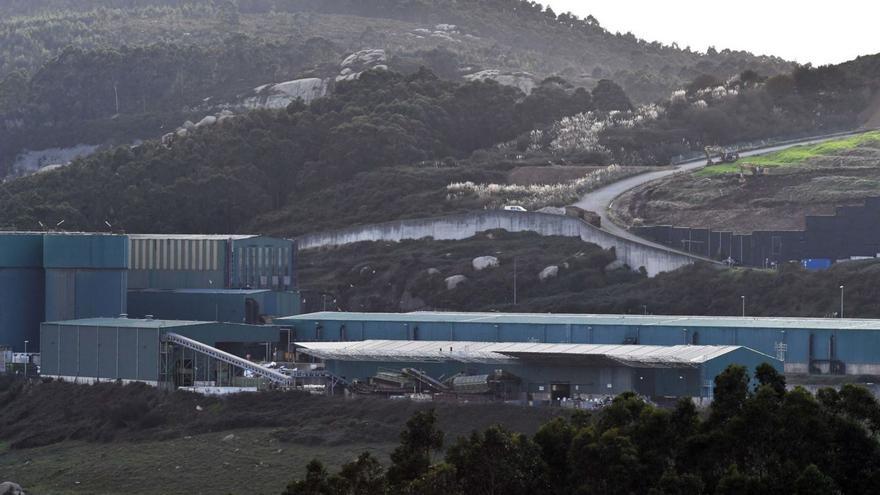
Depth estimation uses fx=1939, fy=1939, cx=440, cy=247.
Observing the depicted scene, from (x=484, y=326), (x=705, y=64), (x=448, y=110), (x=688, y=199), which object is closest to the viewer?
(x=484, y=326)

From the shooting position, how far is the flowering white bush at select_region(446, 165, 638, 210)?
4129 inches

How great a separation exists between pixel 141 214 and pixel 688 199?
100 ft

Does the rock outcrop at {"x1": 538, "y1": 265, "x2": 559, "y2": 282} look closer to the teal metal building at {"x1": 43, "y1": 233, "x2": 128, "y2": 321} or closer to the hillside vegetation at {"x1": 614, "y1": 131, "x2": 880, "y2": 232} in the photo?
the hillside vegetation at {"x1": 614, "y1": 131, "x2": 880, "y2": 232}

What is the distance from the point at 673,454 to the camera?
41.1 meters

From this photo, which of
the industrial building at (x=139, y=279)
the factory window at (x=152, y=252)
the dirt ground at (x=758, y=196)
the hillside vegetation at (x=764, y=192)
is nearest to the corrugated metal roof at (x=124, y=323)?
the industrial building at (x=139, y=279)

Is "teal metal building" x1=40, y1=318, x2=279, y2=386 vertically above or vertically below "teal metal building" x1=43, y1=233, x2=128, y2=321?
below

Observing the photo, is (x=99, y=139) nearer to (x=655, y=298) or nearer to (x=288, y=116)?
(x=288, y=116)

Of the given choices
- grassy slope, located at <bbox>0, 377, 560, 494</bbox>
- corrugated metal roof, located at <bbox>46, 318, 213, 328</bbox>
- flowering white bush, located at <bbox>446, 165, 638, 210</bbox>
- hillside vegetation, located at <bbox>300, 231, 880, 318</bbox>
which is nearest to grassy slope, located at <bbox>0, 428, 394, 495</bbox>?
grassy slope, located at <bbox>0, 377, 560, 494</bbox>

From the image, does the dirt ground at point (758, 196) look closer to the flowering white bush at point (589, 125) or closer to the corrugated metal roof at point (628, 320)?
the flowering white bush at point (589, 125)

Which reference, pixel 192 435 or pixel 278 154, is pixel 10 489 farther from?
pixel 278 154

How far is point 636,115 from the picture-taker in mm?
130500

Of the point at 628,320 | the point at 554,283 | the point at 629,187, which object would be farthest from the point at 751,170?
the point at 628,320

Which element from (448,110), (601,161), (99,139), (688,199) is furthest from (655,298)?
(99,139)

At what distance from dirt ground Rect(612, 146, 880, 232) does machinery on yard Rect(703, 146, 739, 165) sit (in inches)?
218
